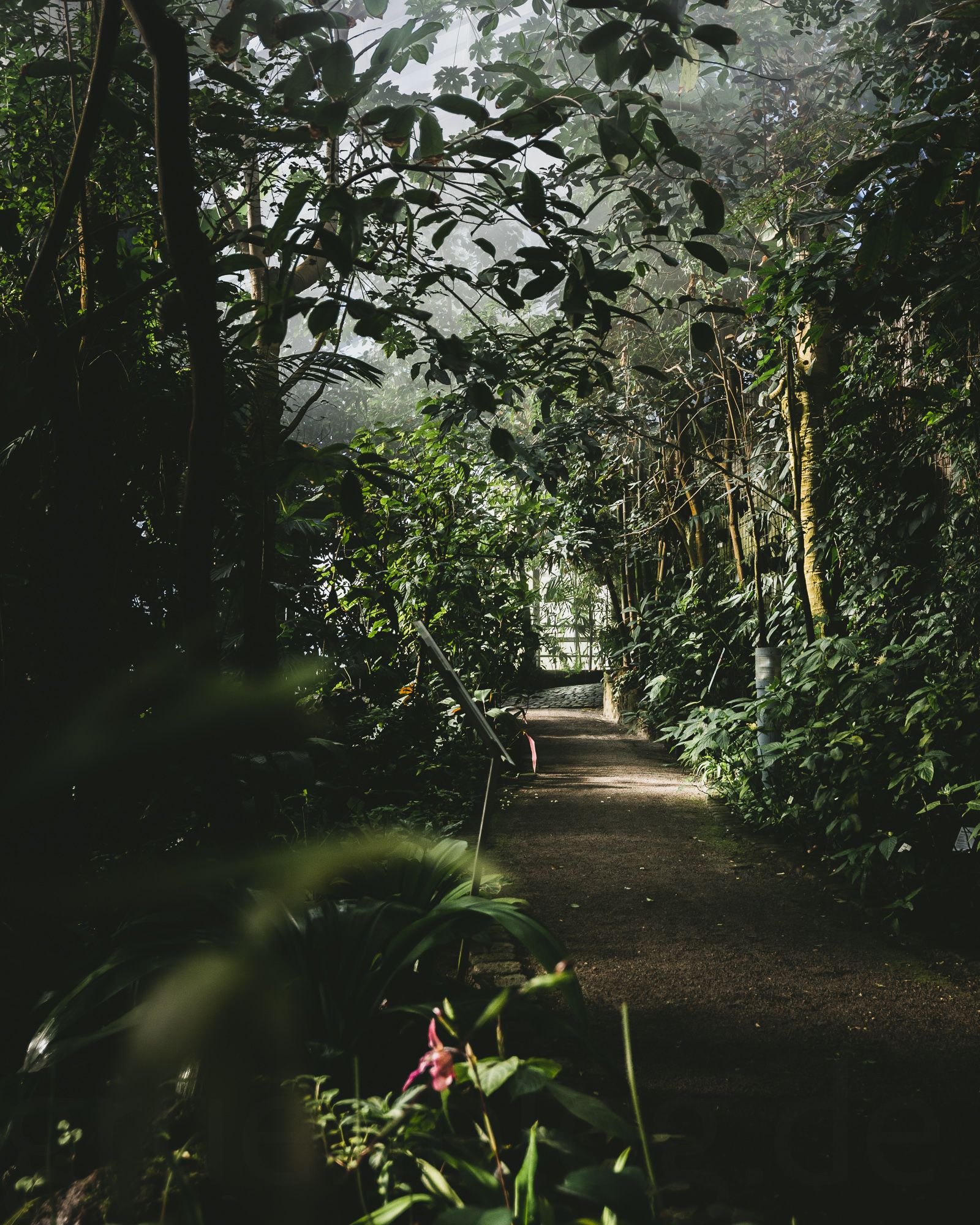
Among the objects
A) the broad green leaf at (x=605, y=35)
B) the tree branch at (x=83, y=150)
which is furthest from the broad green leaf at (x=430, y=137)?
the tree branch at (x=83, y=150)

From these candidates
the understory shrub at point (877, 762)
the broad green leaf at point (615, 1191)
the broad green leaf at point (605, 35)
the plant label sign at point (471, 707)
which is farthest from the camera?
the understory shrub at point (877, 762)

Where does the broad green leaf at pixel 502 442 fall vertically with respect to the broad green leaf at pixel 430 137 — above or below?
below

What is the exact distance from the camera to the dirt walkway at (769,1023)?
4.61ft

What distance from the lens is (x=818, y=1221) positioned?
4.19 ft

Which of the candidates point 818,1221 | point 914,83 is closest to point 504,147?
point 818,1221

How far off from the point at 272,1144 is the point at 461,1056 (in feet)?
1.17

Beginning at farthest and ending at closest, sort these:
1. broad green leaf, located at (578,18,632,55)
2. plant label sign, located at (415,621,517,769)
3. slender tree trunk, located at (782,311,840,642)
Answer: slender tree trunk, located at (782,311,840,642) < plant label sign, located at (415,621,517,769) < broad green leaf, located at (578,18,632,55)

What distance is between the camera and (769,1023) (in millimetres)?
2098

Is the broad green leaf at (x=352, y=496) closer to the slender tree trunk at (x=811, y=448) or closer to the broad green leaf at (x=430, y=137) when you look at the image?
the broad green leaf at (x=430, y=137)

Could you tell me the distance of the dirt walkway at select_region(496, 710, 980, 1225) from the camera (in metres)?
1.41

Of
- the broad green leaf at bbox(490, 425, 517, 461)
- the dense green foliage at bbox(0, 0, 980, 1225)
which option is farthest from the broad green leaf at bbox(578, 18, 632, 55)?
the broad green leaf at bbox(490, 425, 517, 461)

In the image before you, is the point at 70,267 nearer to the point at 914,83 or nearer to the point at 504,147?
the point at 504,147

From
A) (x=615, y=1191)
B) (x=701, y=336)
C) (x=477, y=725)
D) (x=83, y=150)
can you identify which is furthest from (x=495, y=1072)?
(x=83, y=150)

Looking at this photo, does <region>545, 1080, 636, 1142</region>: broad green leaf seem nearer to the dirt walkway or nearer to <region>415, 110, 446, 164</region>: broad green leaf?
the dirt walkway
